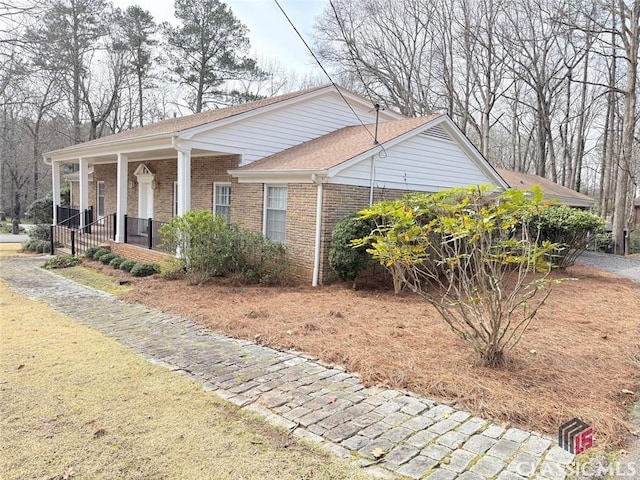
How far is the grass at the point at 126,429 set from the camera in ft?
9.82

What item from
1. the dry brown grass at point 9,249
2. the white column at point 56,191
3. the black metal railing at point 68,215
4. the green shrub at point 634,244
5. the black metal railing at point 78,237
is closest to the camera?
the black metal railing at point 78,237

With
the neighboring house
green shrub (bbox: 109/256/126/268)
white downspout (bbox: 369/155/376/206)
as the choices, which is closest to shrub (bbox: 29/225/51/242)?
green shrub (bbox: 109/256/126/268)

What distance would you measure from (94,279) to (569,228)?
1285 centimetres

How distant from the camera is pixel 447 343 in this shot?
573 cm

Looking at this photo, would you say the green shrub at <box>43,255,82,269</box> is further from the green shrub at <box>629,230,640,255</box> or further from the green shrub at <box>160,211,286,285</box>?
the green shrub at <box>629,230,640,255</box>

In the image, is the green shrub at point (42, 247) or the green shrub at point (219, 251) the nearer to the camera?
the green shrub at point (219, 251)

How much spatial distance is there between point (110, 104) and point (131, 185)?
15.0 m

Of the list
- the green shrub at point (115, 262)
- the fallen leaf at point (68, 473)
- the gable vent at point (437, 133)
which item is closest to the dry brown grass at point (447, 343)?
the green shrub at point (115, 262)

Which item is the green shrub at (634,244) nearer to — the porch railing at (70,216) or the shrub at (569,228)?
the shrub at (569,228)

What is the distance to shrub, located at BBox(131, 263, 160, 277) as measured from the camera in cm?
1070

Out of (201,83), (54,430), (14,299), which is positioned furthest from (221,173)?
(201,83)

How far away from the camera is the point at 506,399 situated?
4.09 meters

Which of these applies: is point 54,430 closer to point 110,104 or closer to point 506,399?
point 506,399

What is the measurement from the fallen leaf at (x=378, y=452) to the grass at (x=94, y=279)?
284 inches
